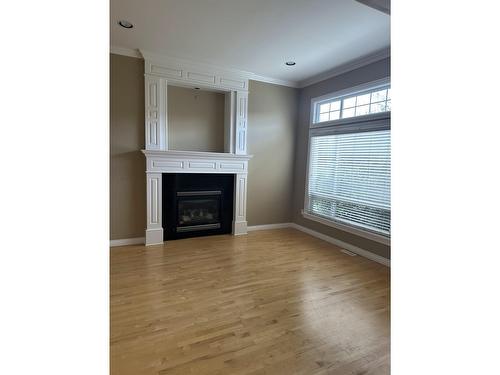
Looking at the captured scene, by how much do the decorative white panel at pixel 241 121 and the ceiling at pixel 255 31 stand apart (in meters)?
0.55

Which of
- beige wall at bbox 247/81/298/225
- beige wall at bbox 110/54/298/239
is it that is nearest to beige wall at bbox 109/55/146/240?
beige wall at bbox 110/54/298/239

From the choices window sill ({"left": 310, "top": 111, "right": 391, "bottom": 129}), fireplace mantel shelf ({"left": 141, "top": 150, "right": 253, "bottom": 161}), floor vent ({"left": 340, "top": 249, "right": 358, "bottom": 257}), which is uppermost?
window sill ({"left": 310, "top": 111, "right": 391, "bottom": 129})

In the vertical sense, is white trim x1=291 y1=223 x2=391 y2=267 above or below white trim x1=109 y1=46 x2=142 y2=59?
below

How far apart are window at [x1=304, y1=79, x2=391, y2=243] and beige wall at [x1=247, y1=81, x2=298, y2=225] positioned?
0.48 meters

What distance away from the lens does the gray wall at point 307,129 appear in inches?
138

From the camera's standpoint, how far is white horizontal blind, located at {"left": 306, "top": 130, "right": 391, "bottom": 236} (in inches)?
136

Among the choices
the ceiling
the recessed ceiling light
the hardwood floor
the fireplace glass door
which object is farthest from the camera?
the fireplace glass door

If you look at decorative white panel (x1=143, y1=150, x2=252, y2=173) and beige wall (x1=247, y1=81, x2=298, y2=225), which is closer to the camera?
decorative white panel (x1=143, y1=150, x2=252, y2=173)

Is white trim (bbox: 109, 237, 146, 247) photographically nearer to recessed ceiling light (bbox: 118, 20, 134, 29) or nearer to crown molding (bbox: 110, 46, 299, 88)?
crown molding (bbox: 110, 46, 299, 88)

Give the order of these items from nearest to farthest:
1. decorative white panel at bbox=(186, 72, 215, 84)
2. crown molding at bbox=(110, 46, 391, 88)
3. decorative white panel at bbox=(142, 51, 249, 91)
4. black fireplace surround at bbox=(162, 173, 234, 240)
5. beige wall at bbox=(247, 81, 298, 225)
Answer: crown molding at bbox=(110, 46, 391, 88) < decorative white panel at bbox=(142, 51, 249, 91) < decorative white panel at bbox=(186, 72, 215, 84) < black fireplace surround at bbox=(162, 173, 234, 240) < beige wall at bbox=(247, 81, 298, 225)

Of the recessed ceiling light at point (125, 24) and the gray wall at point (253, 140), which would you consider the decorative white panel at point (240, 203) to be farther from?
the recessed ceiling light at point (125, 24)

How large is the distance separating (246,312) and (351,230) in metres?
2.33

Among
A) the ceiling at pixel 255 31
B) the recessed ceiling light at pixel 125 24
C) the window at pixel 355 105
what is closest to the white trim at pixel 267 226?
the window at pixel 355 105
